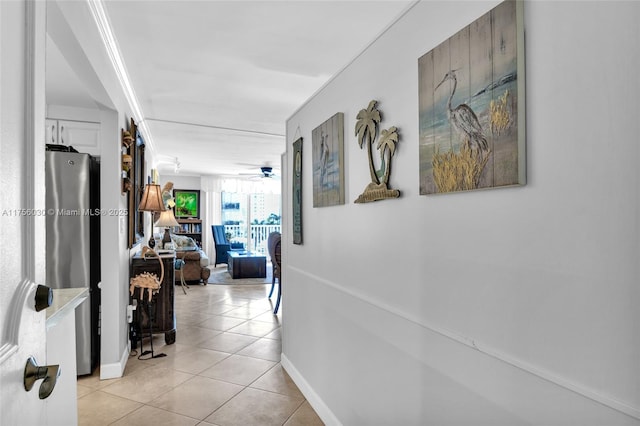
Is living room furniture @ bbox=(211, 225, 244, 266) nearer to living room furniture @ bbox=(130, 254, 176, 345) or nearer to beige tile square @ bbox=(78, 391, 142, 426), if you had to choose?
living room furniture @ bbox=(130, 254, 176, 345)

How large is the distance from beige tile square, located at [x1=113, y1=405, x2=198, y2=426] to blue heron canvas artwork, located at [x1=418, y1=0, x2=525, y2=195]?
6.88ft

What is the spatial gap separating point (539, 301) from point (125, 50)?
2983mm

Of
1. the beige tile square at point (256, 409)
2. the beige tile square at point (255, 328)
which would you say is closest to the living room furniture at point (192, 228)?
the beige tile square at point (255, 328)

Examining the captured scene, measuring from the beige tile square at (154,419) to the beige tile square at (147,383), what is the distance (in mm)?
186

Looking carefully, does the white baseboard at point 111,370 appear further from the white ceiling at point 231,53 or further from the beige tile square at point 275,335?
the white ceiling at point 231,53

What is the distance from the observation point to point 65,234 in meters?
3.00

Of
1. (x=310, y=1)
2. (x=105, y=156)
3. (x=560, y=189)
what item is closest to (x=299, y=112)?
(x=310, y=1)

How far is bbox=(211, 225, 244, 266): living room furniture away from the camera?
9445 millimetres

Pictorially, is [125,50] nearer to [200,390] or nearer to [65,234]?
[65,234]

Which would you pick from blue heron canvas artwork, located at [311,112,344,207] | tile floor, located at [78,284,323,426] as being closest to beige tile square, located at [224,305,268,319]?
tile floor, located at [78,284,323,426]

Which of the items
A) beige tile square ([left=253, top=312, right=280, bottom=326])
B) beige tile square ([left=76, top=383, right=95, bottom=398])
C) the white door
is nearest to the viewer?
the white door

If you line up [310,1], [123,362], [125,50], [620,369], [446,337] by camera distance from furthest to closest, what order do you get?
[123,362], [125,50], [310,1], [446,337], [620,369]

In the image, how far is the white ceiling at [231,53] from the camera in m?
2.26

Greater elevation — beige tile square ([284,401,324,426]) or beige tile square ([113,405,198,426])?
beige tile square ([284,401,324,426])
